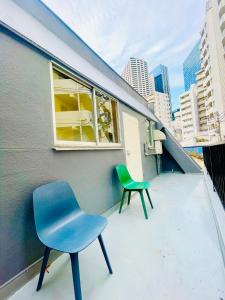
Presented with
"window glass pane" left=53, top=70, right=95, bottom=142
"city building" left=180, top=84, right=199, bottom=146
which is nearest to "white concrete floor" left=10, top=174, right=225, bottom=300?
"window glass pane" left=53, top=70, right=95, bottom=142

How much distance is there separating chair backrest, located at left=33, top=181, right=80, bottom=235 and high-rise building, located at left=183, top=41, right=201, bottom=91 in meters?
72.5

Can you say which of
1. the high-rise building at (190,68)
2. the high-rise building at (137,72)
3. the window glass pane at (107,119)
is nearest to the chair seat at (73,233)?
the window glass pane at (107,119)

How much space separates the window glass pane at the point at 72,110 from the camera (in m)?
1.79

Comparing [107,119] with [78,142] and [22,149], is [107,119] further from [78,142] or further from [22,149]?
[22,149]

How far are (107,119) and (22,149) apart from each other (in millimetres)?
1921

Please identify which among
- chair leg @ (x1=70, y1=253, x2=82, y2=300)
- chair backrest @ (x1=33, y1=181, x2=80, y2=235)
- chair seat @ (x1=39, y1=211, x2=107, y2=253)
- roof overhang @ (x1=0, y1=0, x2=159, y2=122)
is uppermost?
roof overhang @ (x1=0, y1=0, x2=159, y2=122)

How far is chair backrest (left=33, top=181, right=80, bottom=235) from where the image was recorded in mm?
1102

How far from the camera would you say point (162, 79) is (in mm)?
56594

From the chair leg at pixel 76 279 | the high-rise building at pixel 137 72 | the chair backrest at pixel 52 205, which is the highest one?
the high-rise building at pixel 137 72

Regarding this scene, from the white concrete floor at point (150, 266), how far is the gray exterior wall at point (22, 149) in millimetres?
342

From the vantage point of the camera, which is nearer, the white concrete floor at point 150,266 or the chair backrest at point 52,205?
the white concrete floor at point 150,266

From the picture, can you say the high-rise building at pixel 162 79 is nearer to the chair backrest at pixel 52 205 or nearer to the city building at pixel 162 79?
the city building at pixel 162 79

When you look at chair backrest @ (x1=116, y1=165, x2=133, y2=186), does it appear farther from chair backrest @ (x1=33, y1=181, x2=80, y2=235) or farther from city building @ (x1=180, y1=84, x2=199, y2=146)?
city building @ (x1=180, y1=84, x2=199, y2=146)

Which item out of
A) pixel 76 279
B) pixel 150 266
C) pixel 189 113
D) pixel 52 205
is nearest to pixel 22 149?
pixel 52 205
